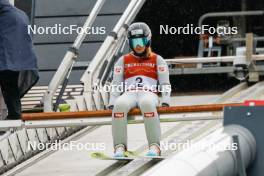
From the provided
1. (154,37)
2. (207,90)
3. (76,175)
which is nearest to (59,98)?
(76,175)

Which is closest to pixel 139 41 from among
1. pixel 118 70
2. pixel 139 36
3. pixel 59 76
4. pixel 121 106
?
pixel 139 36

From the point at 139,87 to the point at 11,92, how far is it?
160 cm

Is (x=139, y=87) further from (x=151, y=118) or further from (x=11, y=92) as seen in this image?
(x=11, y=92)

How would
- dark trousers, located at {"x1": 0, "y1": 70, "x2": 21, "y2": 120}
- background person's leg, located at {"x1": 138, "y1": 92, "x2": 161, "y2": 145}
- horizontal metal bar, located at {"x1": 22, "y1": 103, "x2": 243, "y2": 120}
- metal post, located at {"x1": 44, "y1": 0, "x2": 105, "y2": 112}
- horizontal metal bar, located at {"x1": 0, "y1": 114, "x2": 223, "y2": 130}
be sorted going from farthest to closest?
metal post, located at {"x1": 44, "y1": 0, "x2": 105, "y2": 112} < dark trousers, located at {"x1": 0, "y1": 70, "x2": 21, "y2": 120} < horizontal metal bar, located at {"x1": 0, "y1": 114, "x2": 223, "y2": 130} < horizontal metal bar, located at {"x1": 22, "y1": 103, "x2": 243, "y2": 120} < background person's leg, located at {"x1": 138, "y1": 92, "x2": 161, "y2": 145}

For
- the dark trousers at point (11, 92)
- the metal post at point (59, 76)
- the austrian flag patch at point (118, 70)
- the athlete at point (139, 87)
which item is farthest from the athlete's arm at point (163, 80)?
the metal post at point (59, 76)

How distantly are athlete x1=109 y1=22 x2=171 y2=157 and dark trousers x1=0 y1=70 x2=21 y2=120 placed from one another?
1191 mm

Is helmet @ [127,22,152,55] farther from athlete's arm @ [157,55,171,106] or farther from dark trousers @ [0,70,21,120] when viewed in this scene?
dark trousers @ [0,70,21,120]

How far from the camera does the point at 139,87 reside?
334 inches

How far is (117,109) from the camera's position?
8.15 m

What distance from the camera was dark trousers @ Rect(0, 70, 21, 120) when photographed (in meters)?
9.21

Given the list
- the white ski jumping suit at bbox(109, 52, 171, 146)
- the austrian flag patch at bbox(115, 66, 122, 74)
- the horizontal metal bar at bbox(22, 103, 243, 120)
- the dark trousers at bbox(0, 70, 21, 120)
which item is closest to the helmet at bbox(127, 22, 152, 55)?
the white ski jumping suit at bbox(109, 52, 171, 146)

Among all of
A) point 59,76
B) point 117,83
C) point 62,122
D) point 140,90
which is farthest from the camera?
point 59,76

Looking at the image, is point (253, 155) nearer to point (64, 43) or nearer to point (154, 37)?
point (64, 43)

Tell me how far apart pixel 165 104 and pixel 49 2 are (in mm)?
→ 6894
